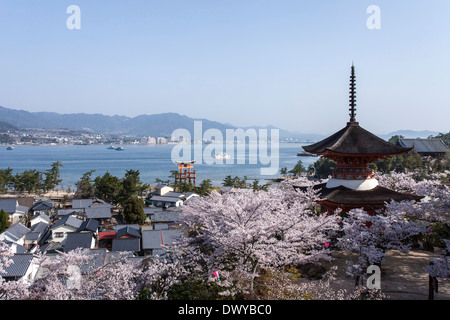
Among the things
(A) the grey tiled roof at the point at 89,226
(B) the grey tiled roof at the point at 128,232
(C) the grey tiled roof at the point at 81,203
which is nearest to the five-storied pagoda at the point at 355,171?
(B) the grey tiled roof at the point at 128,232

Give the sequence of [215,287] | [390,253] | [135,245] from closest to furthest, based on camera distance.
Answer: [215,287]
[390,253]
[135,245]

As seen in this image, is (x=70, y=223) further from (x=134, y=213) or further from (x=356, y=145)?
(x=356, y=145)

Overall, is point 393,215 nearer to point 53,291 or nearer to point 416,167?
point 53,291

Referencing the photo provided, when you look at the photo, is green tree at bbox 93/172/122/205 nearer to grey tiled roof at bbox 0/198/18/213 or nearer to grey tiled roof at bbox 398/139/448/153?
grey tiled roof at bbox 0/198/18/213

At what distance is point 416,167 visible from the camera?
1635 inches

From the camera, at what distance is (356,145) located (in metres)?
11.5

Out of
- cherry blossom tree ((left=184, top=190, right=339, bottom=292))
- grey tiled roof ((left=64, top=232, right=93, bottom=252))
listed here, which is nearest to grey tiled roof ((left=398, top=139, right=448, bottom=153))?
grey tiled roof ((left=64, top=232, right=93, bottom=252))

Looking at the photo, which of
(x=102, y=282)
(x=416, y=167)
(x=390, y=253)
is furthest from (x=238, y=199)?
(x=416, y=167)

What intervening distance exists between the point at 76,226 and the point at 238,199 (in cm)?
2046

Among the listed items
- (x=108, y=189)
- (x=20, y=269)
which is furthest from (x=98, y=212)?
(x=20, y=269)

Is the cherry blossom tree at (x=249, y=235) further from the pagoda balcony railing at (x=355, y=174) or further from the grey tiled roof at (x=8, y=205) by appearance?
the grey tiled roof at (x=8, y=205)

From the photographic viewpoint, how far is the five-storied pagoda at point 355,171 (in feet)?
35.7

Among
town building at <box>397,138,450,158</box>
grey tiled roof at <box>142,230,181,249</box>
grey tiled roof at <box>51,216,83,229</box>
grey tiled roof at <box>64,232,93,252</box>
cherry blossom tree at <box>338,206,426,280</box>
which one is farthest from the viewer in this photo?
town building at <box>397,138,450,158</box>

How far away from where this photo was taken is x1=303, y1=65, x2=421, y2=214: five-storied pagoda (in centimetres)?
1088
